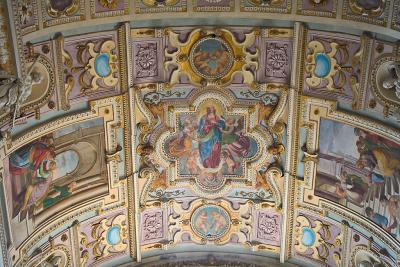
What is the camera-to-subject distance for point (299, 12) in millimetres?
13344

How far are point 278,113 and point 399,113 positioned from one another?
3.04 metres

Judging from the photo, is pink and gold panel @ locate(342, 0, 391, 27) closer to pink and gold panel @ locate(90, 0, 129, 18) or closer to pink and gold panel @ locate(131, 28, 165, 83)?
pink and gold panel @ locate(131, 28, 165, 83)

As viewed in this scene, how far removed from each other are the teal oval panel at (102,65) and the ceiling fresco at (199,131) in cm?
3

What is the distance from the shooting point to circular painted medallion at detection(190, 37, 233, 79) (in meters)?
14.3

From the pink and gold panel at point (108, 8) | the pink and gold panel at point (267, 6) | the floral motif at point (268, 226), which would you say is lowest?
the floral motif at point (268, 226)

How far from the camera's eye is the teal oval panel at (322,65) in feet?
46.0

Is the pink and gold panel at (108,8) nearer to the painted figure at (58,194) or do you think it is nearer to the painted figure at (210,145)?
the painted figure at (210,145)

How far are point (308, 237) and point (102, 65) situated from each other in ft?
22.1

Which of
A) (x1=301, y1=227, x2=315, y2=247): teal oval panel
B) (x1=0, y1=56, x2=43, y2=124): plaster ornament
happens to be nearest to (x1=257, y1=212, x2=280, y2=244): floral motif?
(x1=301, y1=227, x2=315, y2=247): teal oval panel

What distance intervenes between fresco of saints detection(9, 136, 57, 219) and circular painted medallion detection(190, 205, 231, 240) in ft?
13.8

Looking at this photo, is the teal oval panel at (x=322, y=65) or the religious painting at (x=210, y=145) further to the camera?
the religious painting at (x=210, y=145)

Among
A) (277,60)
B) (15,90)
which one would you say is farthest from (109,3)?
(277,60)

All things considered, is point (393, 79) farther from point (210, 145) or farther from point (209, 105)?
point (210, 145)

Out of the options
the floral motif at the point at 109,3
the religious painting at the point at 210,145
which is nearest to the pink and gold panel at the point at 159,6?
the floral motif at the point at 109,3
